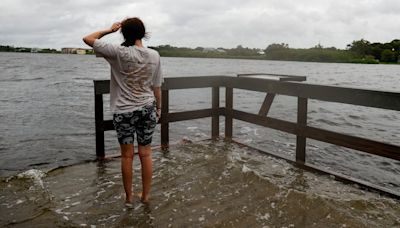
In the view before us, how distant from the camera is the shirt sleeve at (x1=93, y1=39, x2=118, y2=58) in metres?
3.87

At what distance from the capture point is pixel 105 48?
3.89 metres

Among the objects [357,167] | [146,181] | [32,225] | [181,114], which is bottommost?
[357,167]

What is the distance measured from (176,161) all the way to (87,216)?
2367 mm

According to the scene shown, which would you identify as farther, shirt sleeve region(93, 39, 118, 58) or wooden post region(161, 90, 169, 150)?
wooden post region(161, 90, 169, 150)

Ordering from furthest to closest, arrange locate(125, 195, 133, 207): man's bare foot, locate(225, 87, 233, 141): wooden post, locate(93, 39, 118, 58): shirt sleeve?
locate(225, 87, 233, 141): wooden post → locate(125, 195, 133, 207): man's bare foot → locate(93, 39, 118, 58): shirt sleeve

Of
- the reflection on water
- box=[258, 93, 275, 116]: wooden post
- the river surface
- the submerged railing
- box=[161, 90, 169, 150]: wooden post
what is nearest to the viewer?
the reflection on water

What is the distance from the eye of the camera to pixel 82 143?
1042 cm

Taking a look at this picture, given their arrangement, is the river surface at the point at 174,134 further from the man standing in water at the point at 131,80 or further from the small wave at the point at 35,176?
the man standing in water at the point at 131,80

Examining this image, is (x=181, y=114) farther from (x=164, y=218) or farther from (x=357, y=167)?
(x=357, y=167)

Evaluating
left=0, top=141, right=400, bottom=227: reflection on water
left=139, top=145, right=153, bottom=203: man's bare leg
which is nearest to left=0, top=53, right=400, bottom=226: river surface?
left=0, top=141, right=400, bottom=227: reflection on water

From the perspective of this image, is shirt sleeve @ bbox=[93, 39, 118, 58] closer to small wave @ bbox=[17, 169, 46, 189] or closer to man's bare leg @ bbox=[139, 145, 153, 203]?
man's bare leg @ bbox=[139, 145, 153, 203]

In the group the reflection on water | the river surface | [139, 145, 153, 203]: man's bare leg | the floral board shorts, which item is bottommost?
the river surface

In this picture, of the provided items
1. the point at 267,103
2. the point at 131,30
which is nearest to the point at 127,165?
the point at 131,30

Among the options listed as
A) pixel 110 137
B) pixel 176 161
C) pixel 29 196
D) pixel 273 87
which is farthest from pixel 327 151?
pixel 29 196
